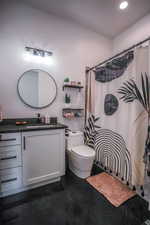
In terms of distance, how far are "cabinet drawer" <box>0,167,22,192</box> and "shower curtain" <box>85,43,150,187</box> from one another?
138cm

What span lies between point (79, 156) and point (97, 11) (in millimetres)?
2496

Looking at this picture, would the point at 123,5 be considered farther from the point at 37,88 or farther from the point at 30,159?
the point at 30,159

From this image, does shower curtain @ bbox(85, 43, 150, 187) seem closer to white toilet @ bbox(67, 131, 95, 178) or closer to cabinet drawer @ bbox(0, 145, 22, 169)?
white toilet @ bbox(67, 131, 95, 178)

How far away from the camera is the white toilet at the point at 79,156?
1967mm

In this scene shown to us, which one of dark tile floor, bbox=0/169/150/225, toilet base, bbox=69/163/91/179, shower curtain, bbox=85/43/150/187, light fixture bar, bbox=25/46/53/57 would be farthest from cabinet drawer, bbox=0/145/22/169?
light fixture bar, bbox=25/46/53/57

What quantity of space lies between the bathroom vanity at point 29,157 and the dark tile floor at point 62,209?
152 mm

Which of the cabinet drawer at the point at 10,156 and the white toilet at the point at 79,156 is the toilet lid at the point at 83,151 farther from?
the cabinet drawer at the point at 10,156

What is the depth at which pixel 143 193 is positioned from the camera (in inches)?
64.1

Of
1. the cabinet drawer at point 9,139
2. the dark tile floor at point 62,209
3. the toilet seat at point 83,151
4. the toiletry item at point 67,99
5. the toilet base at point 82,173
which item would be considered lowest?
the dark tile floor at point 62,209

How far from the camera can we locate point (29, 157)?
1683 millimetres

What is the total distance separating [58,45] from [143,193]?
276 cm

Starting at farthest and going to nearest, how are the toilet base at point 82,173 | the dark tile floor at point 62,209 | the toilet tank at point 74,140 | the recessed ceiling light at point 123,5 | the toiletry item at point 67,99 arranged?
1. the toiletry item at point 67,99
2. the toilet tank at point 74,140
3. the toilet base at point 82,173
4. the recessed ceiling light at point 123,5
5. the dark tile floor at point 62,209

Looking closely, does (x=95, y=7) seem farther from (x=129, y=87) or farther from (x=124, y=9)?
(x=129, y=87)

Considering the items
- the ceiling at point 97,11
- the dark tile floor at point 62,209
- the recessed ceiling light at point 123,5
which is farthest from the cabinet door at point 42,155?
the recessed ceiling light at point 123,5
